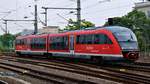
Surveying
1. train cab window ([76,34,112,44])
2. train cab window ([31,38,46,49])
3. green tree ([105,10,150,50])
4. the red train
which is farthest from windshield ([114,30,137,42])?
train cab window ([31,38,46,49])

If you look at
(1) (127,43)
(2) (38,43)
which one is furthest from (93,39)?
(2) (38,43)

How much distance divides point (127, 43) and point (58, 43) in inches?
435

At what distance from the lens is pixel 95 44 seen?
29.0 metres

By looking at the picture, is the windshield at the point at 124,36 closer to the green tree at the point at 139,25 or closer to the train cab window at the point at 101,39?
the train cab window at the point at 101,39

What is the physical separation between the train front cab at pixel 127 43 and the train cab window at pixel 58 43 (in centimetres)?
819

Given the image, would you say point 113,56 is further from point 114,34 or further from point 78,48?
point 78,48

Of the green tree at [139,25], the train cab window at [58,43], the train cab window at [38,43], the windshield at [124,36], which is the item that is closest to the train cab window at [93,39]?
the windshield at [124,36]

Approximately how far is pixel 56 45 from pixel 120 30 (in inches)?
425

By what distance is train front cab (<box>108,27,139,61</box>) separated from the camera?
2622 cm

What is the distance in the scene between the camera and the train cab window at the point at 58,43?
35.0 m

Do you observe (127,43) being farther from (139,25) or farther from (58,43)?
(139,25)

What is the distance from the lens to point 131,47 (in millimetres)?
26703

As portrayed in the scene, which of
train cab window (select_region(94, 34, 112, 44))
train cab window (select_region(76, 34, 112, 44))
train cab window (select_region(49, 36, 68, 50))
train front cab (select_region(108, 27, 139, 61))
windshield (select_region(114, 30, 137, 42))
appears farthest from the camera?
train cab window (select_region(49, 36, 68, 50))

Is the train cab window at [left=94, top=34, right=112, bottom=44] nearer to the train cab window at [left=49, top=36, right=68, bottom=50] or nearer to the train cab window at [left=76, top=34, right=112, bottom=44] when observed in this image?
the train cab window at [left=76, top=34, right=112, bottom=44]
